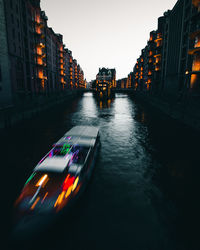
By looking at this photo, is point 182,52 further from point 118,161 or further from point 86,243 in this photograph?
point 86,243

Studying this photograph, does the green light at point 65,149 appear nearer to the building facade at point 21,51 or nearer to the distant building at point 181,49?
the building facade at point 21,51

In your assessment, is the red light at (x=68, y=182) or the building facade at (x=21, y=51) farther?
the building facade at (x=21, y=51)

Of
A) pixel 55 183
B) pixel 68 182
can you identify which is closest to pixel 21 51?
pixel 55 183

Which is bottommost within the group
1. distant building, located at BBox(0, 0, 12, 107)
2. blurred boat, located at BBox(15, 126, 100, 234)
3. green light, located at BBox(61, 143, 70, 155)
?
blurred boat, located at BBox(15, 126, 100, 234)

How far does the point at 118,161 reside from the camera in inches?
544

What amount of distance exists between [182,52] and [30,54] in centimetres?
4771

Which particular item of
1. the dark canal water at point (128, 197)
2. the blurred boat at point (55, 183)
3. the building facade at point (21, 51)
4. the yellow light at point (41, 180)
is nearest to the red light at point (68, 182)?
the blurred boat at point (55, 183)

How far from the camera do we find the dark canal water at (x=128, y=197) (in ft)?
21.3

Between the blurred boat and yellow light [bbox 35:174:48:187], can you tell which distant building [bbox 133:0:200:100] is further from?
yellow light [bbox 35:174:48:187]

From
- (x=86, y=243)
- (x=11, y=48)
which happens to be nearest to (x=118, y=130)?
(x=86, y=243)

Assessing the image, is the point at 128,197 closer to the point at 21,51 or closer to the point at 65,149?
the point at 65,149

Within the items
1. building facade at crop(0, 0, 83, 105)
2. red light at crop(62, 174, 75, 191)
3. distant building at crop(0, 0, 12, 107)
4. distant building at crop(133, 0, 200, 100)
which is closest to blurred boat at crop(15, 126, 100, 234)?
red light at crop(62, 174, 75, 191)

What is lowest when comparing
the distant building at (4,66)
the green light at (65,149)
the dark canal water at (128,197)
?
the dark canal water at (128,197)

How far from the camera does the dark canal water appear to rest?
21.3 ft
